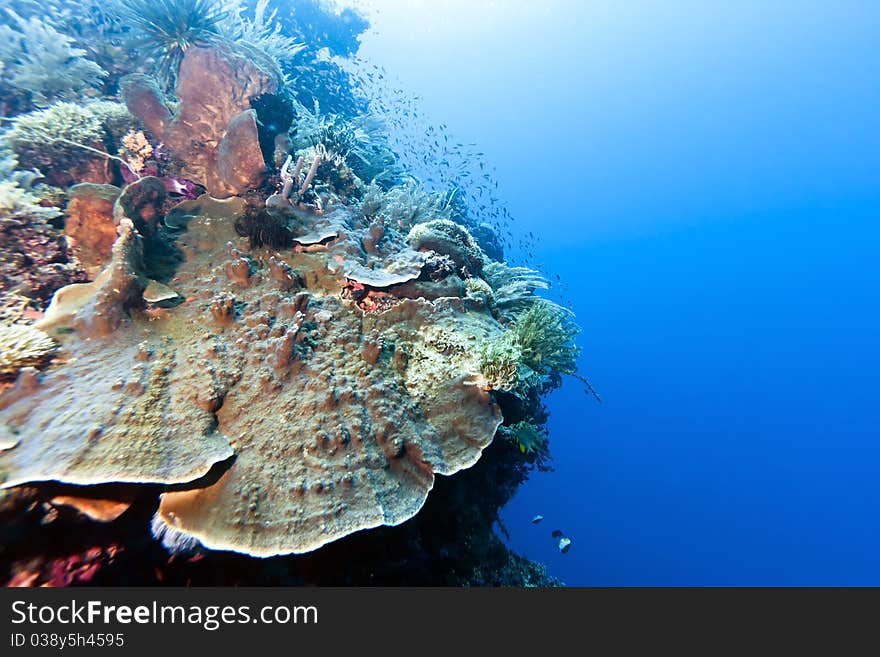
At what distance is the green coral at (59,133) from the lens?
4.13m

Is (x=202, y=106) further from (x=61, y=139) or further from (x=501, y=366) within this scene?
(x=501, y=366)

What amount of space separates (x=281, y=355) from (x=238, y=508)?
1163mm

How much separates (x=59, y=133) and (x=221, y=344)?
3.93 metres

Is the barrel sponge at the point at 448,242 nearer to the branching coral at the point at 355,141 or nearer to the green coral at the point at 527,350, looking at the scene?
the green coral at the point at 527,350

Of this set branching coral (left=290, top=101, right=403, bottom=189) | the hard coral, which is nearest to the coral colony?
the hard coral

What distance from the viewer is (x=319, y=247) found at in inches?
168

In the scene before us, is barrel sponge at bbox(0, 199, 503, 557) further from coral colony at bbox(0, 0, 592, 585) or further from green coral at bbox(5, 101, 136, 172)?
green coral at bbox(5, 101, 136, 172)

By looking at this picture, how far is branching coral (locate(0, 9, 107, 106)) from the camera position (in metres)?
4.93

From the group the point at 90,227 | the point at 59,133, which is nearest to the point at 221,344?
the point at 90,227

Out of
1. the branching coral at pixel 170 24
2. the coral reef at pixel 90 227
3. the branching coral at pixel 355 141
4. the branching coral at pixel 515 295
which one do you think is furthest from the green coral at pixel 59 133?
the branching coral at pixel 515 295

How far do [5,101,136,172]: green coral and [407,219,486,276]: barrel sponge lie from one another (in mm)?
4201

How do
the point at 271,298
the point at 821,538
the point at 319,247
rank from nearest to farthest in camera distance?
the point at 271,298 < the point at 319,247 < the point at 821,538
